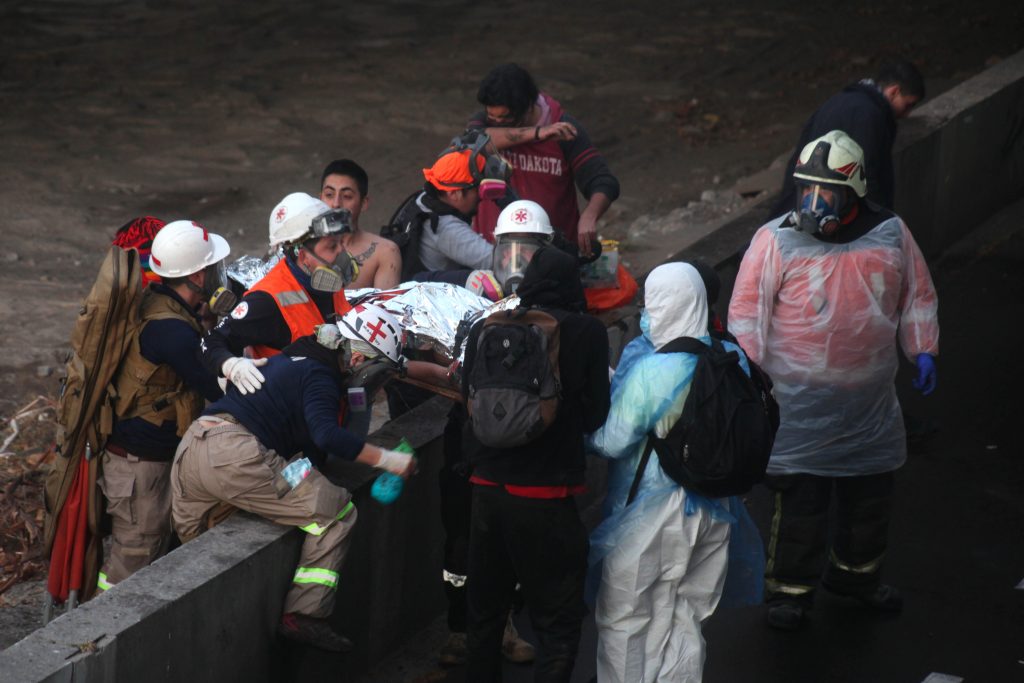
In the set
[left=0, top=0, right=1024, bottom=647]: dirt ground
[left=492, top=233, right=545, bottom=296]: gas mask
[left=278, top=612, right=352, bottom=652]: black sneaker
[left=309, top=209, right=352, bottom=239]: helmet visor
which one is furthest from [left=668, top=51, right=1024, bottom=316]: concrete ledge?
[left=278, top=612, right=352, bottom=652]: black sneaker

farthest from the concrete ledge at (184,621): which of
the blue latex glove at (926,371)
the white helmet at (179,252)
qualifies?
the blue latex glove at (926,371)

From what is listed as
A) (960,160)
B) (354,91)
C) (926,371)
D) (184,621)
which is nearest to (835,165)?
(926,371)

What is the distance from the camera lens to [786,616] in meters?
5.82

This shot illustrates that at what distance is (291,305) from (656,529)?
64.7 inches

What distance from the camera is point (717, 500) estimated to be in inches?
193

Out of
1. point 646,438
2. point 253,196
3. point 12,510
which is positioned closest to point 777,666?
point 646,438

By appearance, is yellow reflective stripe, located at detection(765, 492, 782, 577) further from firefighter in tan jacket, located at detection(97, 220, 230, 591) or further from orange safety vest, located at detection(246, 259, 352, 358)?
firefighter in tan jacket, located at detection(97, 220, 230, 591)

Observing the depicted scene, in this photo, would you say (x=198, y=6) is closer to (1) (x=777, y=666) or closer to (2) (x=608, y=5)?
(2) (x=608, y=5)

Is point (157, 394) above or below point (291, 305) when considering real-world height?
below

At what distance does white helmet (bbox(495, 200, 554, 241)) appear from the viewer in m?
5.50

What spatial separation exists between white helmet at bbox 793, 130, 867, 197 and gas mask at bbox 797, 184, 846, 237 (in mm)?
45

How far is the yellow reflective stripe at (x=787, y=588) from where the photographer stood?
19.2 feet

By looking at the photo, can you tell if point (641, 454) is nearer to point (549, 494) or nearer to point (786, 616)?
point (549, 494)

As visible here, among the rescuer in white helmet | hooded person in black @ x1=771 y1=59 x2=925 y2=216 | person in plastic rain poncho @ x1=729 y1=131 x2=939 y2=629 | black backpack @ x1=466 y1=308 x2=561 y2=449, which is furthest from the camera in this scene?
hooded person in black @ x1=771 y1=59 x2=925 y2=216
